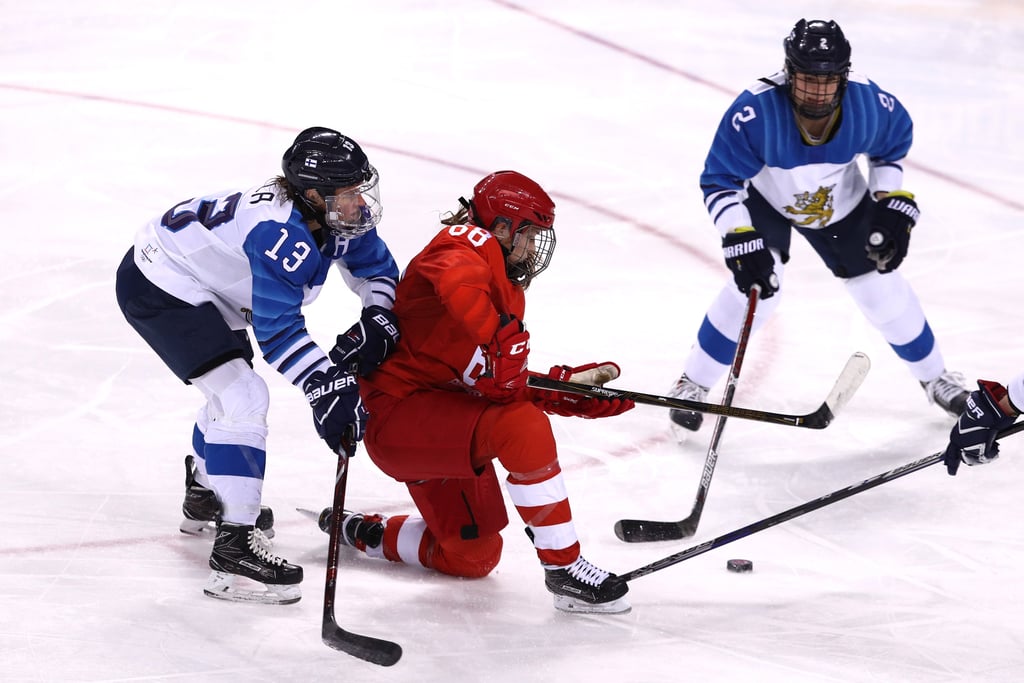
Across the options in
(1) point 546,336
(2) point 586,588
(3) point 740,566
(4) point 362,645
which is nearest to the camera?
(4) point 362,645

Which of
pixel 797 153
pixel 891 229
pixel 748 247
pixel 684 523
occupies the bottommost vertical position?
pixel 684 523

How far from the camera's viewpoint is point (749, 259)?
12.6ft

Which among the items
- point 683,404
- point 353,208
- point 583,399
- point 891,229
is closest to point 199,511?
point 353,208

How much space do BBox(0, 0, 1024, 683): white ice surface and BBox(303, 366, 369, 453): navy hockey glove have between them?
41 cm

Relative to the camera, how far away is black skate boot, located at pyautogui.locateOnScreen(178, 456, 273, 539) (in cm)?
329

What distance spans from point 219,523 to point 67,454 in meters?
0.89

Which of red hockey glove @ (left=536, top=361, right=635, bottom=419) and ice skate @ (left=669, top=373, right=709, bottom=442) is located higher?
red hockey glove @ (left=536, top=361, right=635, bottom=419)

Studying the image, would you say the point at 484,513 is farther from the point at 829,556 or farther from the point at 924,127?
the point at 924,127

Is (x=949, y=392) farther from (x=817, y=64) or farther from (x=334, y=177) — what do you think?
(x=334, y=177)

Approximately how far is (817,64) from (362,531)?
1.72 m

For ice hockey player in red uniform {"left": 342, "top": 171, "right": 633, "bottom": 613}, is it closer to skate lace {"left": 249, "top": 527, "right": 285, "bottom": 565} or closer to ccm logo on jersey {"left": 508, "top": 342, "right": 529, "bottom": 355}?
ccm logo on jersey {"left": 508, "top": 342, "right": 529, "bottom": 355}

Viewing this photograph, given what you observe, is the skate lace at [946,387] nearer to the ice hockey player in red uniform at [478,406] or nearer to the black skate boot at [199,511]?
the ice hockey player in red uniform at [478,406]

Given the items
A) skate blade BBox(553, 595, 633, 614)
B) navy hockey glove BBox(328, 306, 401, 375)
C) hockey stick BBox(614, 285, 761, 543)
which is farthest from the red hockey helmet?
skate blade BBox(553, 595, 633, 614)

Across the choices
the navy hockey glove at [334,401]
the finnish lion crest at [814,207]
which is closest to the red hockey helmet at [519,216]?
the navy hockey glove at [334,401]
